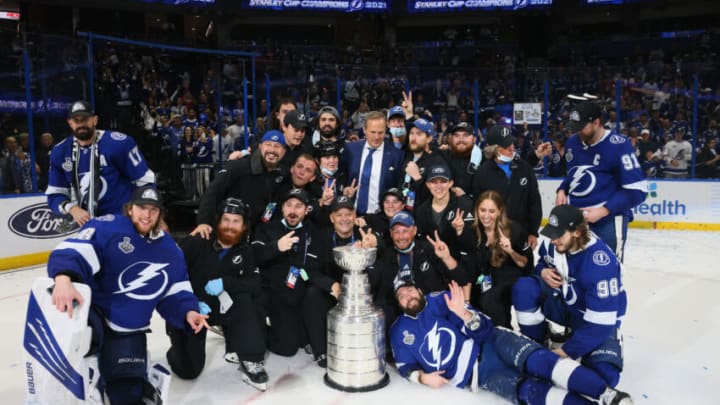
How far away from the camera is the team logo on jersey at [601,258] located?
323 cm

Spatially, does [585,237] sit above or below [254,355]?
above

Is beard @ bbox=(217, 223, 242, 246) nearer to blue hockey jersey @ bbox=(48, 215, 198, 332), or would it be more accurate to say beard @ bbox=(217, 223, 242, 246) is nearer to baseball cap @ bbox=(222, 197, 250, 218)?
baseball cap @ bbox=(222, 197, 250, 218)

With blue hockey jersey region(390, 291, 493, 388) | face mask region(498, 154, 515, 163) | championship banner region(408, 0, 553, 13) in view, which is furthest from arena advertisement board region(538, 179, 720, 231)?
championship banner region(408, 0, 553, 13)

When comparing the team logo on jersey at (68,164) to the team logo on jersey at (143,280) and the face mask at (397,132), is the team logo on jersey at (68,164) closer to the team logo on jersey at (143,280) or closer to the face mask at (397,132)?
the team logo on jersey at (143,280)

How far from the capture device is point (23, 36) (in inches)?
293

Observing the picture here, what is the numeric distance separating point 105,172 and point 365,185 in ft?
5.92

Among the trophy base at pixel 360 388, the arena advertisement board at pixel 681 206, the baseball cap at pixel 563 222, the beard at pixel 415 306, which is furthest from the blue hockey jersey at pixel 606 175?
the arena advertisement board at pixel 681 206

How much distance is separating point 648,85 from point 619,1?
6473 millimetres

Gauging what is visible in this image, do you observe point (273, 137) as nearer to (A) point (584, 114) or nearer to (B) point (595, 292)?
(A) point (584, 114)

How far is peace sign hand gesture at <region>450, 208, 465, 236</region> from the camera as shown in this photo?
167 inches

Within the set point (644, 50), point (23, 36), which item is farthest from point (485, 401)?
point (644, 50)

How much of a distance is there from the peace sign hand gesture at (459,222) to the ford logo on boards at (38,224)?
202 inches

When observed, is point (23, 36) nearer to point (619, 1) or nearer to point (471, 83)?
point (471, 83)

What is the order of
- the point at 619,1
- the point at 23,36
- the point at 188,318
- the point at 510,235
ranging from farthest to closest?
the point at 619,1 < the point at 23,36 < the point at 510,235 < the point at 188,318
